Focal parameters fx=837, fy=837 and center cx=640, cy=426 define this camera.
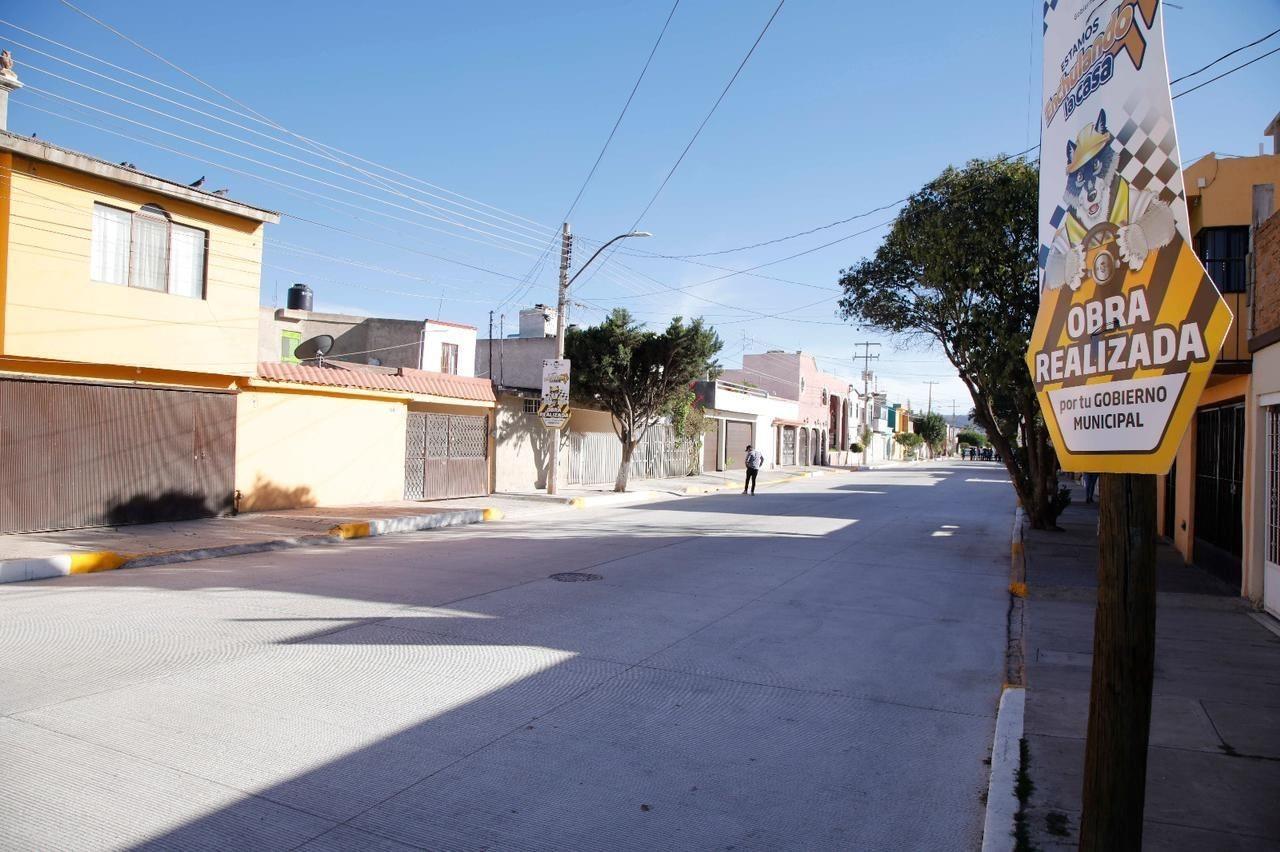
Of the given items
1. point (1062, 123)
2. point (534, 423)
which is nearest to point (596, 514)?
point (534, 423)

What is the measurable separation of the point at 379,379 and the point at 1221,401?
17.2m

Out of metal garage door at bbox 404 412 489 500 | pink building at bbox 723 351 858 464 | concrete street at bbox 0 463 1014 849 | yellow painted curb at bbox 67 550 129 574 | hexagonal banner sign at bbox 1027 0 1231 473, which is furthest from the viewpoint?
pink building at bbox 723 351 858 464

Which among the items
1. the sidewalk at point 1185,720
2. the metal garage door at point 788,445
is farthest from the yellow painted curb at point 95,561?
the metal garage door at point 788,445

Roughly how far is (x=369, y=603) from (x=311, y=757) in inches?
174

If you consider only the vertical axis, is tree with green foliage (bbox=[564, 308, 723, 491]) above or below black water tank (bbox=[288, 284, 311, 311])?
below

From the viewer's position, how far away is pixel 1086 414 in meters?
3.01

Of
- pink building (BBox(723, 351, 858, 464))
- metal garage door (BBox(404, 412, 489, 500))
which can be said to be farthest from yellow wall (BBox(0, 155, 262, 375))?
pink building (BBox(723, 351, 858, 464))

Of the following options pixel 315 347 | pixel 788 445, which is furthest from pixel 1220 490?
pixel 788 445

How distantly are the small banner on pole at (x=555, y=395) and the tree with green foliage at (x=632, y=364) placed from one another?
6.55 ft

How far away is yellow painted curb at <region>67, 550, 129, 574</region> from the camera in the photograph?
11234mm

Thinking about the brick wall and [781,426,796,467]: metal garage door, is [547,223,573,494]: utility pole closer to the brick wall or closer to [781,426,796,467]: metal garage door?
the brick wall

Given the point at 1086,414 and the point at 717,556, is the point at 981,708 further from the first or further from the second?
the point at 717,556

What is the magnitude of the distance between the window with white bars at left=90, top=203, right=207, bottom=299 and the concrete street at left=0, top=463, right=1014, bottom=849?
633 centimetres

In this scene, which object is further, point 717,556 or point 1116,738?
point 717,556
